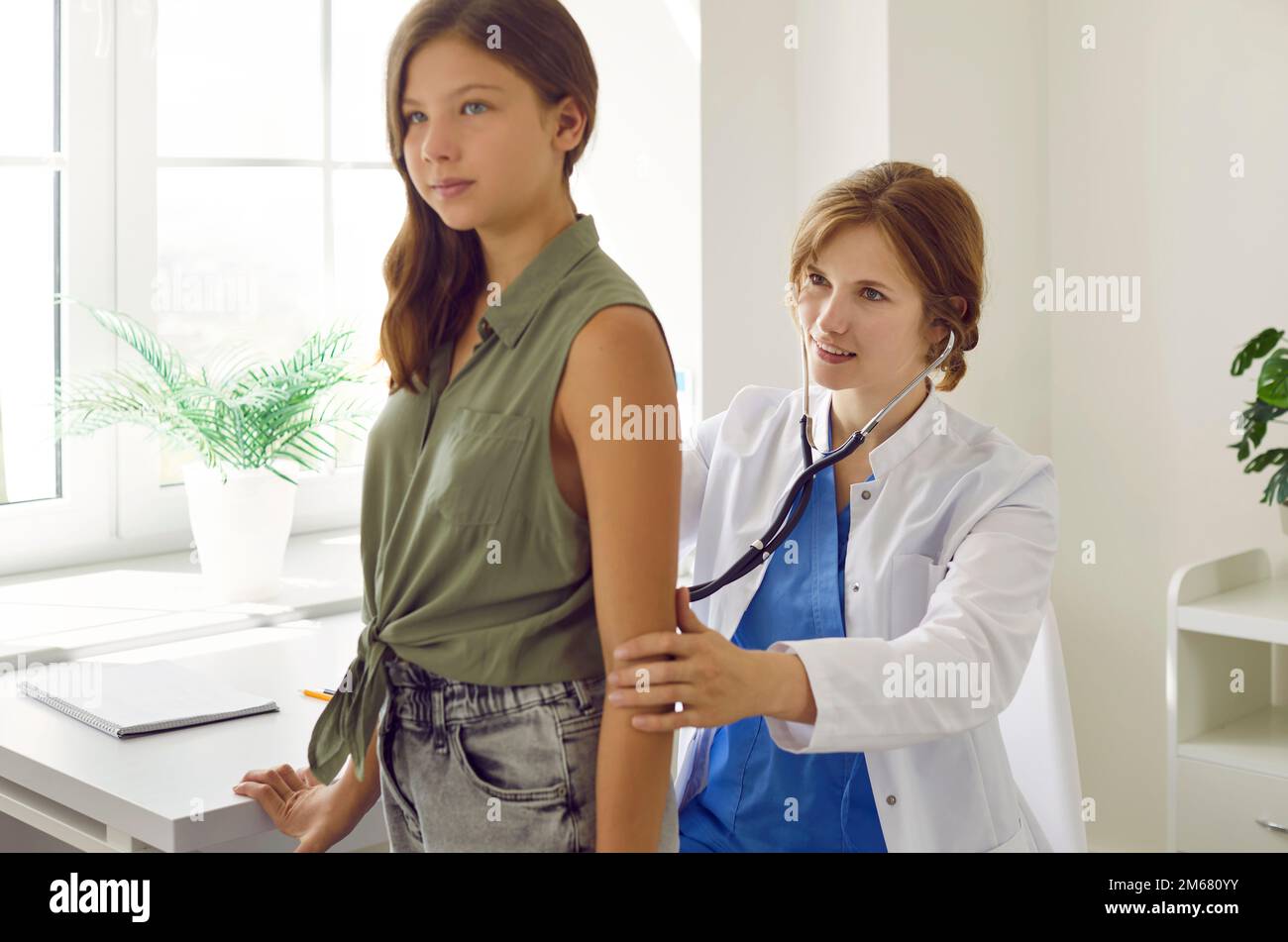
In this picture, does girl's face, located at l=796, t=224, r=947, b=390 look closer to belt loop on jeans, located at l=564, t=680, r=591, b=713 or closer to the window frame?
belt loop on jeans, located at l=564, t=680, r=591, b=713

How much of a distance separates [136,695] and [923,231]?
0.94 meters

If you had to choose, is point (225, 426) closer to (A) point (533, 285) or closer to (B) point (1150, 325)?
(A) point (533, 285)

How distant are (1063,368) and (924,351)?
3.77ft

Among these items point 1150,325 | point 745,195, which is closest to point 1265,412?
point 1150,325

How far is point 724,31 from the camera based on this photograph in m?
2.08

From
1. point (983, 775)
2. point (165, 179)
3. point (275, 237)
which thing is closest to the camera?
point (983, 775)

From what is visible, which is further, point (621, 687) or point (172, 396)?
point (172, 396)

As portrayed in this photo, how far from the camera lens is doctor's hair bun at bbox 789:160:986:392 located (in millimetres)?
1369

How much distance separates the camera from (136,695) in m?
1.41

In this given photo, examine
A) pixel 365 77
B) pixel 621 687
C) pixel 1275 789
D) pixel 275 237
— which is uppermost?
pixel 365 77

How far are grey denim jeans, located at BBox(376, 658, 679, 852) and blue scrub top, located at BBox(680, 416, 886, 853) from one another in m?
0.40

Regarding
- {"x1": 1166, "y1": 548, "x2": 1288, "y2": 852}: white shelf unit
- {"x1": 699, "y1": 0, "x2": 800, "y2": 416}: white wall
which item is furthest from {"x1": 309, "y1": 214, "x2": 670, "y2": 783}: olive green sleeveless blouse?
{"x1": 1166, "y1": 548, "x2": 1288, "y2": 852}: white shelf unit
